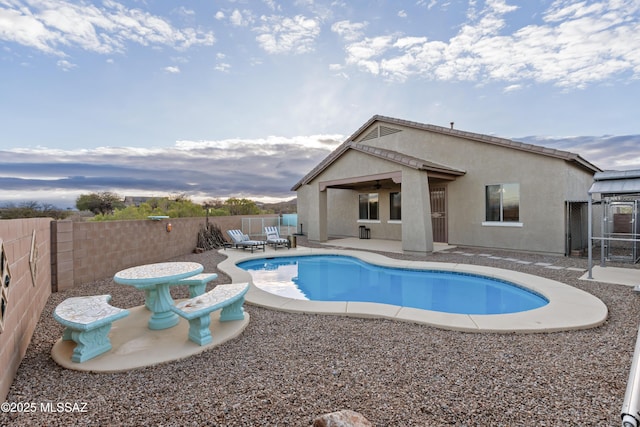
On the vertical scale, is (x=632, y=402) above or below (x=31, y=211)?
below

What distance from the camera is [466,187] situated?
13.4 metres

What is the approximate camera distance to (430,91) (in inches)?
626

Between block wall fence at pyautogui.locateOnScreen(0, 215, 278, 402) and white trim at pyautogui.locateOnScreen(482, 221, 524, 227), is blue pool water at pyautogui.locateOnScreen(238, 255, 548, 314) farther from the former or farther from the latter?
white trim at pyautogui.locateOnScreen(482, 221, 524, 227)

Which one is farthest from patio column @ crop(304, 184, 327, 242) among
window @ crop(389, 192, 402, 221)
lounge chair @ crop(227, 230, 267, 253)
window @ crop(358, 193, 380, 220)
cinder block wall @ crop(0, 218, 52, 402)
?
cinder block wall @ crop(0, 218, 52, 402)

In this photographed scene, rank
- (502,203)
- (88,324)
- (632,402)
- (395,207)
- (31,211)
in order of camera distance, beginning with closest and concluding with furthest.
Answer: (632,402)
(88,324)
(31,211)
(502,203)
(395,207)

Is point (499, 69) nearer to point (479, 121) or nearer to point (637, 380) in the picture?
point (479, 121)

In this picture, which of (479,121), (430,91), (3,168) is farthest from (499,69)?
(3,168)

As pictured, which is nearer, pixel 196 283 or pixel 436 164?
pixel 196 283

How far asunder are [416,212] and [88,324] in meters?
10.8

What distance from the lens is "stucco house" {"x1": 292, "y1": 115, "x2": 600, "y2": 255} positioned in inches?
445

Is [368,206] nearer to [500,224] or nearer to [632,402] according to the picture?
[500,224]

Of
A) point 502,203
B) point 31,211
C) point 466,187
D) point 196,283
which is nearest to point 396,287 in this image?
point 196,283

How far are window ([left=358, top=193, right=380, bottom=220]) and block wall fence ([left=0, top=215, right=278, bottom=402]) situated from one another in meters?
9.03

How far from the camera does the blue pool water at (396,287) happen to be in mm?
7025
